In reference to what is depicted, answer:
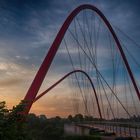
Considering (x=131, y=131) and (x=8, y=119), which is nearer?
(x=8, y=119)

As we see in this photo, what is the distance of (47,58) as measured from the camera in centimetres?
3103

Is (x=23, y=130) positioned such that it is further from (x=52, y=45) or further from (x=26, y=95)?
(x=52, y=45)

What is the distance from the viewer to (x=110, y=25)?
51.3 metres

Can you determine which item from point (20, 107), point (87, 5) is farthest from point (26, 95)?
point (87, 5)

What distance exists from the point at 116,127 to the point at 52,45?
1103 centimetres

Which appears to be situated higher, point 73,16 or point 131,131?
point 73,16

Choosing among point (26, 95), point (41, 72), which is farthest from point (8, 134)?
point (41, 72)

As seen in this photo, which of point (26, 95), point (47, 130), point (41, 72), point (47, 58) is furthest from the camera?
point (47, 130)

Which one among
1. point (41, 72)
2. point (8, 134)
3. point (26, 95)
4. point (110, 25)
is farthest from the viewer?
point (110, 25)

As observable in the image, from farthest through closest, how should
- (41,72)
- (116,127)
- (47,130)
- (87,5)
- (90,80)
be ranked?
(47,130)
(90,80)
(87,5)
(116,127)
(41,72)

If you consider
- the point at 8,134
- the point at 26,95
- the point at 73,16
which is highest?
the point at 73,16

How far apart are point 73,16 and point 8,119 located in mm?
26058

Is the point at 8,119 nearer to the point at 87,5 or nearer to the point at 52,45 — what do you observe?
the point at 52,45

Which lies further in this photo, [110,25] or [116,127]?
[110,25]
